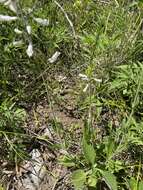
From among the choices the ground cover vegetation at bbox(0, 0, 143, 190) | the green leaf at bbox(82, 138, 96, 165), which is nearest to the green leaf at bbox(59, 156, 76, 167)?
the ground cover vegetation at bbox(0, 0, 143, 190)

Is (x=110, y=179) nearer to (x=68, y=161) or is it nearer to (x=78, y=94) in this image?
(x=68, y=161)

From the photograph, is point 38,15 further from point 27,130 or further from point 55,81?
point 27,130

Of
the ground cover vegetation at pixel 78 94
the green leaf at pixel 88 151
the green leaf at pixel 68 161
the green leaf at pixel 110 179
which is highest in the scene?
the ground cover vegetation at pixel 78 94

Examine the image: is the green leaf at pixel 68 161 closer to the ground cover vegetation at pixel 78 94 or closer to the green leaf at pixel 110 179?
the ground cover vegetation at pixel 78 94

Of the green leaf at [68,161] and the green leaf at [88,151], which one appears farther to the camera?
the green leaf at [68,161]

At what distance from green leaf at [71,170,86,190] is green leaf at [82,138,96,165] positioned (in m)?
0.07

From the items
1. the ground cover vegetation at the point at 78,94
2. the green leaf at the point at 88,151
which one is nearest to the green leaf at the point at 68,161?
the ground cover vegetation at the point at 78,94

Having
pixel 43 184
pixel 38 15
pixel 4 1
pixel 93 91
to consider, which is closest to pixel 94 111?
pixel 93 91

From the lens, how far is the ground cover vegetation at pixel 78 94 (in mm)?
2074

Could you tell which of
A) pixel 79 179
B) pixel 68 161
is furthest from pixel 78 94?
pixel 79 179

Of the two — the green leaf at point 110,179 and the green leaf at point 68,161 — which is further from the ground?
the green leaf at point 68,161

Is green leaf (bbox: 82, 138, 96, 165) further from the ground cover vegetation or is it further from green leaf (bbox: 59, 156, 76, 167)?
green leaf (bbox: 59, 156, 76, 167)

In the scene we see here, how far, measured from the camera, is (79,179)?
197 cm

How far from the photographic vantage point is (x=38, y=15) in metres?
2.48
